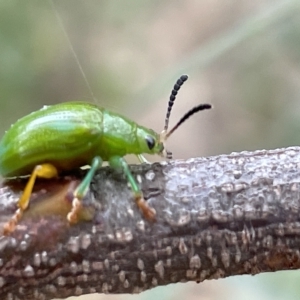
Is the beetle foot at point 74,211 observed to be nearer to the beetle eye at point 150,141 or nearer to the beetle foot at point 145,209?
the beetle foot at point 145,209

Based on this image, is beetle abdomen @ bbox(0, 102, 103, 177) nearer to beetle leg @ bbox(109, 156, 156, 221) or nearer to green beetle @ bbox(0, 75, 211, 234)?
green beetle @ bbox(0, 75, 211, 234)

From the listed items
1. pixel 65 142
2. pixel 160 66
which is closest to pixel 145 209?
pixel 65 142

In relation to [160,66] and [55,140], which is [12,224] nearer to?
[55,140]

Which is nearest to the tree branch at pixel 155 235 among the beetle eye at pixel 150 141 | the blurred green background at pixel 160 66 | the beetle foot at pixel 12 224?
the beetle foot at pixel 12 224

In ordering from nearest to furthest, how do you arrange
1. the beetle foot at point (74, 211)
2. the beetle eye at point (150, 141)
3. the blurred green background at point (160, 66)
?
the beetle foot at point (74, 211) → the beetle eye at point (150, 141) → the blurred green background at point (160, 66)

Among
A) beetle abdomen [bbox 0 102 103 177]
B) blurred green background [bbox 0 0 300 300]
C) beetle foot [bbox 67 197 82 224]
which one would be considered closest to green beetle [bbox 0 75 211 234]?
beetle abdomen [bbox 0 102 103 177]

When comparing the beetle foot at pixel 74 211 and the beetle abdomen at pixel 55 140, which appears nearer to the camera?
the beetle foot at pixel 74 211
